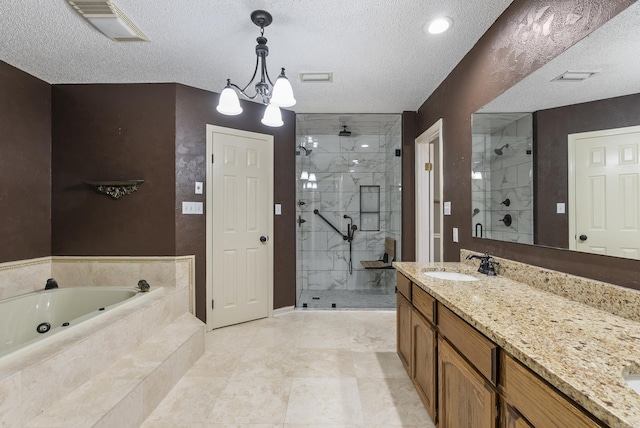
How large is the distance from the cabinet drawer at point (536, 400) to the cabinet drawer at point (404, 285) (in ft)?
3.28

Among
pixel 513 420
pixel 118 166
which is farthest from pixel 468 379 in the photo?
pixel 118 166

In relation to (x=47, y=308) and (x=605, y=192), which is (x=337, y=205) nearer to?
(x=47, y=308)

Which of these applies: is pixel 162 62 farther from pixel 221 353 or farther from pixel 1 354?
pixel 221 353

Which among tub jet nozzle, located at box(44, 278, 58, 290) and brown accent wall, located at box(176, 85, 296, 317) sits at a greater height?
brown accent wall, located at box(176, 85, 296, 317)

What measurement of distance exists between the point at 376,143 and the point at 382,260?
6.26 feet

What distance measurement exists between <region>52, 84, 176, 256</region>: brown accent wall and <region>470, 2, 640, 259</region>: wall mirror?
2713 mm

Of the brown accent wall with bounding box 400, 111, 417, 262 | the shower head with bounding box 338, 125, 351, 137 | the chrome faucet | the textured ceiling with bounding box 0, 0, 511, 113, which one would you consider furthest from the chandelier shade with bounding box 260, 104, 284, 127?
the shower head with bounding box 338, 125, 351, 137

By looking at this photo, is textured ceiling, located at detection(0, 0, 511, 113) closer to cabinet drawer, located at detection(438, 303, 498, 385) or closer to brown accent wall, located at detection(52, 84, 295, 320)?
brown accent wall, located at detection(52, 84, 295, 320)

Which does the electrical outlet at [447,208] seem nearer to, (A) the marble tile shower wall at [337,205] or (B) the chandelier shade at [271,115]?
(B) the chandelier shade at [271,115]

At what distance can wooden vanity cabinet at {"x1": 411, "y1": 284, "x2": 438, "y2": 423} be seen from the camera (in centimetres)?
151

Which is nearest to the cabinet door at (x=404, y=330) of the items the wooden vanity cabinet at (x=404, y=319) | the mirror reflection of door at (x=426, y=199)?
the wooden vanity cabinet at (x=404, y=319)

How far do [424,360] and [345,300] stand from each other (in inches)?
97.1

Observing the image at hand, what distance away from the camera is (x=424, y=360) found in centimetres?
165

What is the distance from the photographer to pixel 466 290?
1439 mm
